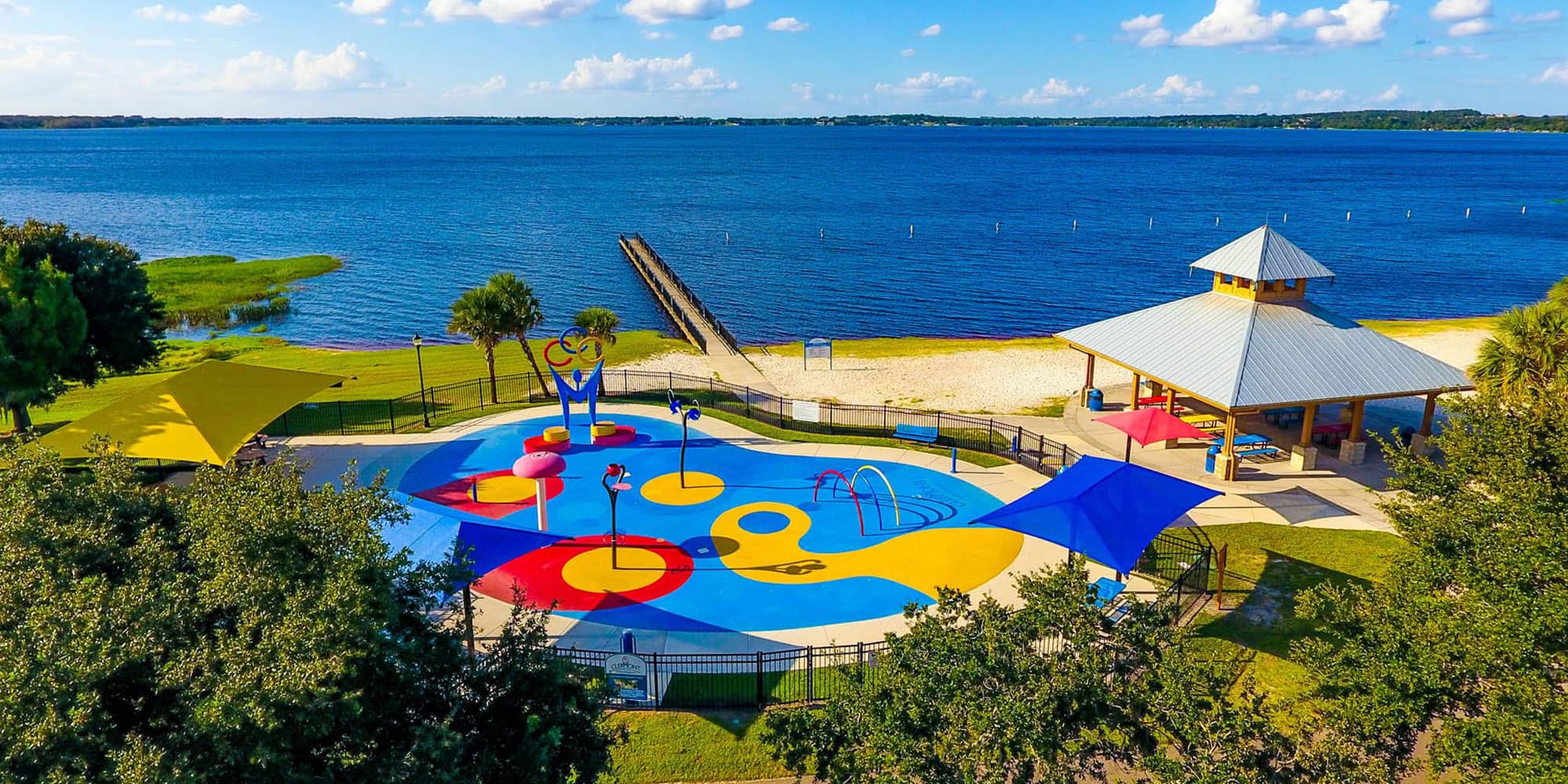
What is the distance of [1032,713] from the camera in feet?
35.3

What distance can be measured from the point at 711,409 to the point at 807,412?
15.7 ft

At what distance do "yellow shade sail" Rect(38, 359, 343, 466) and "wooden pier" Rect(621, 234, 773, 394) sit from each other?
20933 millimetres

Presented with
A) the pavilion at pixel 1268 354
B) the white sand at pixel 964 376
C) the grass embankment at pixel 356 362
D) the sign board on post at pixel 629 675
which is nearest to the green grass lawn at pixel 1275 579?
the pavilion at pixel 1268 354

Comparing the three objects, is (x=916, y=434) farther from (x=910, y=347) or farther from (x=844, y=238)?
(x=844, y=238)

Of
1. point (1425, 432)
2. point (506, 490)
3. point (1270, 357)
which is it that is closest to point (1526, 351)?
point (1270, 357)

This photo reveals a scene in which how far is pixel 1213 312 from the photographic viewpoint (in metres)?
33.6

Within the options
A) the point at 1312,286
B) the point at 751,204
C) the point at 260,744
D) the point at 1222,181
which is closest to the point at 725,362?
the point at 260,744

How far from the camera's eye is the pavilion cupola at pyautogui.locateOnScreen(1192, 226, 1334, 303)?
32594mm

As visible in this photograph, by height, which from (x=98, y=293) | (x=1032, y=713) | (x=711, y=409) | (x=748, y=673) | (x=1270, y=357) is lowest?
(x=748, y=673)

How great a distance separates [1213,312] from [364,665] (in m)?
32.1

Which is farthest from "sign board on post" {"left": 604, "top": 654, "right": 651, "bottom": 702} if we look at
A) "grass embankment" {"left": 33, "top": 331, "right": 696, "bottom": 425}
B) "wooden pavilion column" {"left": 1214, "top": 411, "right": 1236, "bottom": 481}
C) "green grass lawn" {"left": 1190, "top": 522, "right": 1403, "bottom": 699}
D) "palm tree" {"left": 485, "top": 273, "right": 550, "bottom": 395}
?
"grass embankment" {"left": 33, "top": 331, "right": 696, "bottom": 425}

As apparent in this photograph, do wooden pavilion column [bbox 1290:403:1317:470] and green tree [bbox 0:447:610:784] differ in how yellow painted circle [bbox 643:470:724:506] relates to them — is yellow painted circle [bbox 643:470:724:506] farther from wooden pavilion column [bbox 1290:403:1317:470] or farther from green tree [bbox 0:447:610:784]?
wooden pavilion column [bbox 1290:403:1317:470]

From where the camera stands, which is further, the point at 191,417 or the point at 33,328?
the point at 33,328

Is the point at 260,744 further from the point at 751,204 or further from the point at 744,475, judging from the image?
the point at 751,204
